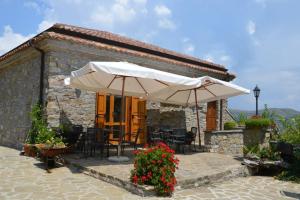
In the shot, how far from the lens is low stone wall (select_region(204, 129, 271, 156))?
35.5 feet

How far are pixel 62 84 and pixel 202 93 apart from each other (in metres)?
4.81

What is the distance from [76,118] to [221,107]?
8331 millimetres

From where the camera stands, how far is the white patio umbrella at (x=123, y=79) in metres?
7.40

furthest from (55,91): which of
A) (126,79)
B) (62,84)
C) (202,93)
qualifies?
(202,93)

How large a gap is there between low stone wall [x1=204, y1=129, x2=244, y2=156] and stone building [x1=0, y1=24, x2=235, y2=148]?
2.66 meters

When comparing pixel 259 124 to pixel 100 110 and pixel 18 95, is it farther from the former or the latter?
pixel 18 95

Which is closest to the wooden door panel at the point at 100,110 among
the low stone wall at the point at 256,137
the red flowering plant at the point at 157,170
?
the red flowering plant at the point at 157,170

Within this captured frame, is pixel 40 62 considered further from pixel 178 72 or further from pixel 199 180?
pixel 199 180

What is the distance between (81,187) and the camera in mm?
6176

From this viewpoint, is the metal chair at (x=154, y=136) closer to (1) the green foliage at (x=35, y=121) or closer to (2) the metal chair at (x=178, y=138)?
(2) the metal chair at (x=178, y=138)

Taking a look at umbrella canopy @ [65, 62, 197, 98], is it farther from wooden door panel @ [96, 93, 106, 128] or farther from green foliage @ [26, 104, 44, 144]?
green foliage @ [26, 104, 44, 144]

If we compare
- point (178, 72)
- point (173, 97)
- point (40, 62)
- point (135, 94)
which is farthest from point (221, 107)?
point (40, 62)

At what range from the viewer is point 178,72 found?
1346 cm

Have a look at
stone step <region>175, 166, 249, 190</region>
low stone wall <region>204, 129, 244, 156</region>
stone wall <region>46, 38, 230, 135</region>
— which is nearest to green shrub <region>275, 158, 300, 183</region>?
stone step <region>175, 166, 249, 190</region>
